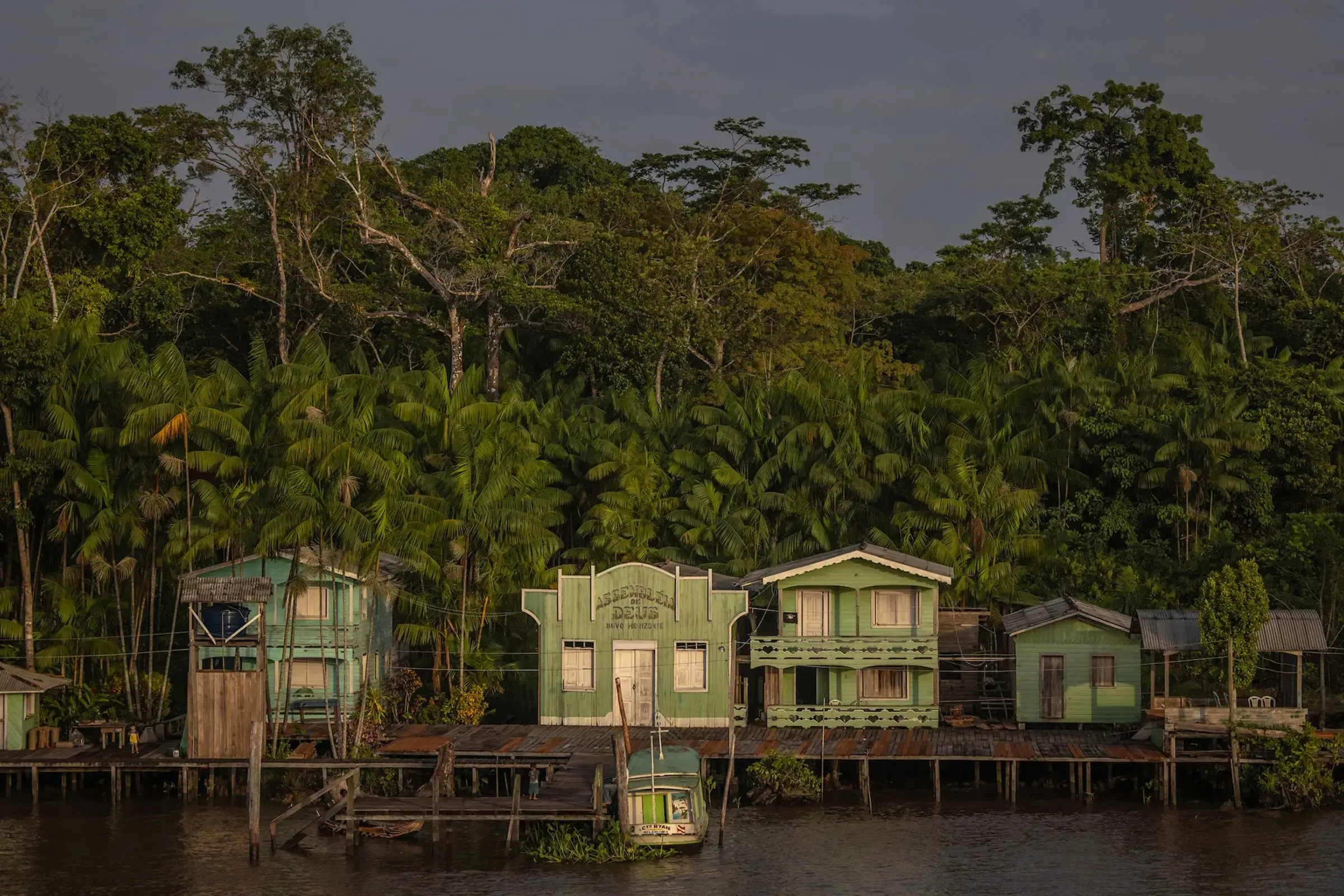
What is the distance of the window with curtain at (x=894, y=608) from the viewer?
4869 centimetres

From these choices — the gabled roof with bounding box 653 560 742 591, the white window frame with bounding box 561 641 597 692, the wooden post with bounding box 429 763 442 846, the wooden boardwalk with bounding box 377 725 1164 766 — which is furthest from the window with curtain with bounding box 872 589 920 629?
the wooden post with bounding box 429 763 442 846

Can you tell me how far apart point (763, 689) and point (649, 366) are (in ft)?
62.0

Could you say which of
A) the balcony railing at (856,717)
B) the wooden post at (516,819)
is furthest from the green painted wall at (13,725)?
the balcony railing at (856,717)

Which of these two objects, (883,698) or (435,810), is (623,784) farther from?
(883,698)

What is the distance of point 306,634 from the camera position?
48000 millimetres

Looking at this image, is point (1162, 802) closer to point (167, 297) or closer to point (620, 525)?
point (620, 525)

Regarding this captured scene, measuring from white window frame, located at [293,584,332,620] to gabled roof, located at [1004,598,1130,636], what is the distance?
19231mm

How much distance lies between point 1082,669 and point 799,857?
45.2 feet

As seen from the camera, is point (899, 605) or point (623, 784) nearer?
point (623, 784)

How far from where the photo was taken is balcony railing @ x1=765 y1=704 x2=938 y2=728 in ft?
157

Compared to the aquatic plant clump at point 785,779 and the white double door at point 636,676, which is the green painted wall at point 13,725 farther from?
the aquatic plant clump at point 785,779

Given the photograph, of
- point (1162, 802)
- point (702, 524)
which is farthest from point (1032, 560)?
point (1162, 802)

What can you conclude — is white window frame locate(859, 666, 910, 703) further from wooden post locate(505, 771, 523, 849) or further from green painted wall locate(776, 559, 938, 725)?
wooden post locate(505, 771, 523, 849)

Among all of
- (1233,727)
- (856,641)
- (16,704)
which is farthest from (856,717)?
(16,704)
